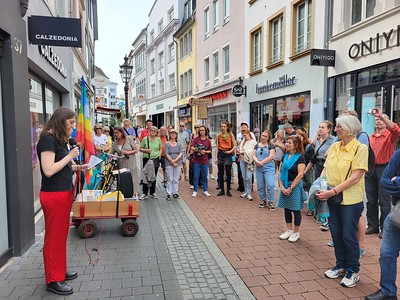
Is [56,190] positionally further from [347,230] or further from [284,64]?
[284,64]

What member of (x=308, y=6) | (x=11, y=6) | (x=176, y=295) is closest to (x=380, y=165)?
(x=176, y=295)

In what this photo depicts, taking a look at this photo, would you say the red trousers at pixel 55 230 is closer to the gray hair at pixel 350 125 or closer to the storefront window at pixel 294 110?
the gray hair at pixel 350 125

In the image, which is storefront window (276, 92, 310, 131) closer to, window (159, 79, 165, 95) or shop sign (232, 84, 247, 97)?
shop sign (232, 84, 247, 97)

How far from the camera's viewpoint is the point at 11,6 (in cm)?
412

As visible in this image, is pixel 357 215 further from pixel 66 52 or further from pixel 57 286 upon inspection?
pixel 66 52

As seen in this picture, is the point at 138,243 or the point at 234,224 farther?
the point at 234,224

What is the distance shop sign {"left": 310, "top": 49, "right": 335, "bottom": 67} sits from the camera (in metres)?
9.69

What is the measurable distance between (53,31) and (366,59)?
7484 millimetres

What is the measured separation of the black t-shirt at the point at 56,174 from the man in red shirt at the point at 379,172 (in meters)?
4.18

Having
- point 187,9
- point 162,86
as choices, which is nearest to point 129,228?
point 187,9

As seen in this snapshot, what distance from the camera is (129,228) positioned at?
17.1 feet

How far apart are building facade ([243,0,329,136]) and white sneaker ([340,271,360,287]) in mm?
7638

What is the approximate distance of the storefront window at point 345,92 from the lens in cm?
931

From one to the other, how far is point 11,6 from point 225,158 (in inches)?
214
